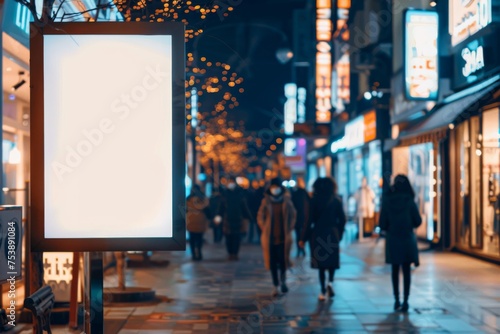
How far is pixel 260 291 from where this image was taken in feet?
48.2

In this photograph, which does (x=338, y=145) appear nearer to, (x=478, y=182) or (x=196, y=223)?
(x=196, y=223)

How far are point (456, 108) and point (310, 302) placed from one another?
8613mm

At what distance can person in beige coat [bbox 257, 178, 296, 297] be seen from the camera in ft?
46.8

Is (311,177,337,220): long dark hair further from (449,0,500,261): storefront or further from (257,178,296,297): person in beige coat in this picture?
(449,0,500,261): storefront

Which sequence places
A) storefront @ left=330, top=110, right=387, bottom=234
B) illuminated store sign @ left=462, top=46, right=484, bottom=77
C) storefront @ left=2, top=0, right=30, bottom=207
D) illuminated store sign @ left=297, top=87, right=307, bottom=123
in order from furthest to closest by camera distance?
illuminated store sign @ left=297, top=87, right=307, bottom=123 → storefront @ left=330, top=110, right=387, bottom=234 → illuminated store sign @ left=462, top=46, right=484, bottom=77 → storefront @ left=2, top=0, right=30, bottom=207

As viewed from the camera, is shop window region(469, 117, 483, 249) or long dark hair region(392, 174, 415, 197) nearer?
long dark hair region(392, 174, 415, 197)

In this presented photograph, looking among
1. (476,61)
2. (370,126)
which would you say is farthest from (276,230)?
(370,126)

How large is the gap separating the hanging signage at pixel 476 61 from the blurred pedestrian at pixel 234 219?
6123 millimetres

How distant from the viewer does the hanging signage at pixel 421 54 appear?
21797 millimetres

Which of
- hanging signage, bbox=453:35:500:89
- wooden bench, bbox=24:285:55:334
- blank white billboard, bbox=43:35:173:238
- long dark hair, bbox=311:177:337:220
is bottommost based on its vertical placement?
wooden bench, bbox=24:285:55:334

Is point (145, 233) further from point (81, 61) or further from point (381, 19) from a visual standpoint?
point (381, 19)

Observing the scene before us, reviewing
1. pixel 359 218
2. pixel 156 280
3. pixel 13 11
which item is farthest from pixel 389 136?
pixel 13 11

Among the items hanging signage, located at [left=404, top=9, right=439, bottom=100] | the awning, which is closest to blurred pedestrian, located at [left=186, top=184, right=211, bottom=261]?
hanging signage, located at [left=404, top=9, right=439, bottom=100]

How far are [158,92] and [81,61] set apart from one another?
0.60 meters
